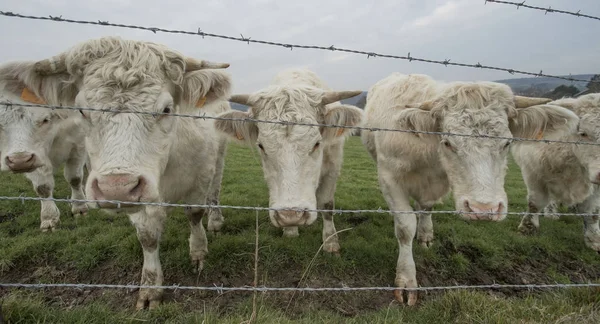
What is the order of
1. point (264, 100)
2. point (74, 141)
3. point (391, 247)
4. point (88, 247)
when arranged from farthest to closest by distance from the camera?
point (74, 141) → point (391, 247) → point (88, 247) → point (264, 100)

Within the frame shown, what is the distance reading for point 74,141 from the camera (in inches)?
226

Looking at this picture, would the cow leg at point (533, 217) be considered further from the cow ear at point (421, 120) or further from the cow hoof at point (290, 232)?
the cow hoof at point (290, 232)

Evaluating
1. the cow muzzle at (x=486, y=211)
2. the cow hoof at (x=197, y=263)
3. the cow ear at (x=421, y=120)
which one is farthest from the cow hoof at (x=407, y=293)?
the cow hoof at (x=197, y=263)

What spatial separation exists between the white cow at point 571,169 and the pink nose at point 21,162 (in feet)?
22.0

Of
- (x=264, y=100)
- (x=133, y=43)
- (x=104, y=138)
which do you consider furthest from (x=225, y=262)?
(x=133, y=43)

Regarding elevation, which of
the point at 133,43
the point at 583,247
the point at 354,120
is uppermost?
the point at 133,43

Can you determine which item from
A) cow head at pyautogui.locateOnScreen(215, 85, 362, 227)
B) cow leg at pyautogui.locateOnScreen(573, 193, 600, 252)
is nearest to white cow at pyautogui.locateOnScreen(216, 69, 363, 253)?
cow head at pyautogui.locateOnScreen(215, 85, 362, 227)

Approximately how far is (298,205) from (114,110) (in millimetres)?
1496

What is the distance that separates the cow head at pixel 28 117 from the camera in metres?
2.65

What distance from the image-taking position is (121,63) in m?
2.44

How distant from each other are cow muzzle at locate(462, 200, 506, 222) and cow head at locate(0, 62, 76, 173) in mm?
3361

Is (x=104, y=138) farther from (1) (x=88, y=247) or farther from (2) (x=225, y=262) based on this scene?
(1) (x=88, y=247)

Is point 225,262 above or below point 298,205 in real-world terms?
below

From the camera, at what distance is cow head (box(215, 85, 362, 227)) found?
9.23ft
